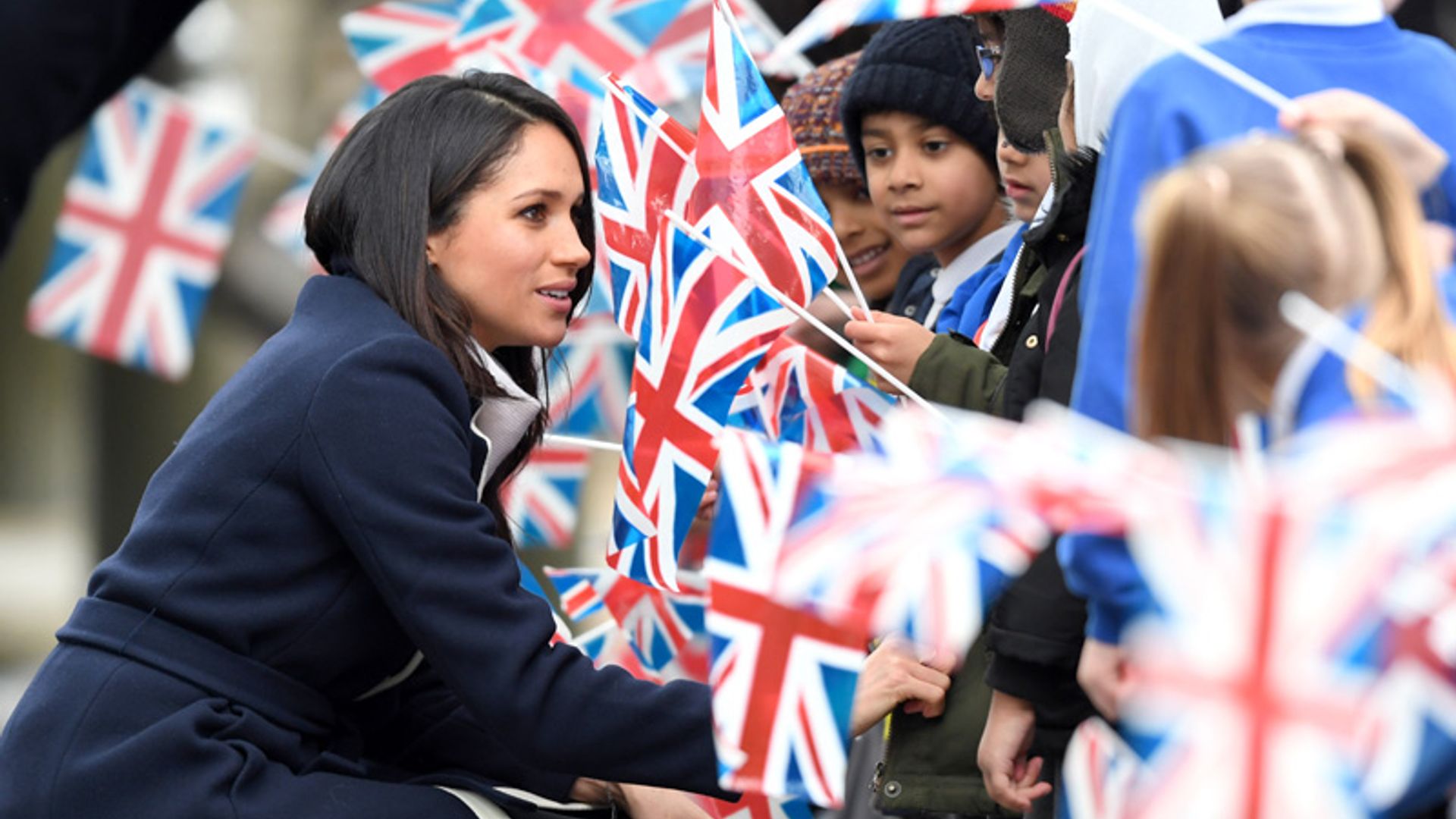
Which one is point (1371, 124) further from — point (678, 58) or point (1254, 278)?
point (678, 58)

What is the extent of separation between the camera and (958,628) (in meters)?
1.67

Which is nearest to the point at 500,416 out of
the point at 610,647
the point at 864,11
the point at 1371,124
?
the point at 864,11

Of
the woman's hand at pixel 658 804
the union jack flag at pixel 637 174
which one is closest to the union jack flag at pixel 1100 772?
the woman's hand at pixel 658 804

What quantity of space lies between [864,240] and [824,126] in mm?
238

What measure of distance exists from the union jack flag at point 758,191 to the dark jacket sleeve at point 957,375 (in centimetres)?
24

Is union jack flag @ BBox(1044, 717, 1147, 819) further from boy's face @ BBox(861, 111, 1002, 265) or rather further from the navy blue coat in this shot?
boy's face @ BBox(861, 111, 1002, 265)

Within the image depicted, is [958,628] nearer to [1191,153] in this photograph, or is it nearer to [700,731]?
[1191,153]

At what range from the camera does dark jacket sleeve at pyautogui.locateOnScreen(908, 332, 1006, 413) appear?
2.68 metres

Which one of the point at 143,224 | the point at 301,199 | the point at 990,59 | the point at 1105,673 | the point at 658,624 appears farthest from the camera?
the point at 301,199

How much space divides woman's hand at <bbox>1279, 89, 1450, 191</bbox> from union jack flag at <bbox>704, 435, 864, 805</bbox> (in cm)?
55

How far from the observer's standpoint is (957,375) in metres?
2.70

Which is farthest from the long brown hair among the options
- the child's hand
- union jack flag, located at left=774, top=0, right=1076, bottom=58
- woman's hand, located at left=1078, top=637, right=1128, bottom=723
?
woman's hand, located at left=1078, top=637, right=1128, bottom=723

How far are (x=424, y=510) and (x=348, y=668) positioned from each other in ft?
0.85

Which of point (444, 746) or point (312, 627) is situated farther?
point (444, 746)
